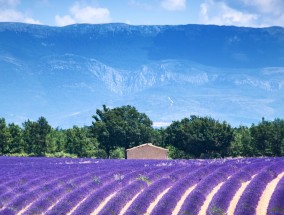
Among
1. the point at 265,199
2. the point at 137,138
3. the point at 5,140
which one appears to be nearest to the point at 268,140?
the point at 137,138

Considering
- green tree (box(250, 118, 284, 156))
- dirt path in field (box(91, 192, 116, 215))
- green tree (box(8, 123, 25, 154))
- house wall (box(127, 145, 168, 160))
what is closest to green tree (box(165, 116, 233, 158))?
green tree (box(250, 118, 284, 156))

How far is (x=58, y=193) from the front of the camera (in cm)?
2152

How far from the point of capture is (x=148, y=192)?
66.4 ft

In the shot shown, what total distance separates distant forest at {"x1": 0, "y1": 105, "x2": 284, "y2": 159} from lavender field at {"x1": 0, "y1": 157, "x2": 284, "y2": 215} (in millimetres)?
43923

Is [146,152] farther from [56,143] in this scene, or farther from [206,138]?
[56,143]

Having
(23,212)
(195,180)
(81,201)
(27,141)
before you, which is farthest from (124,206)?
(27,141)

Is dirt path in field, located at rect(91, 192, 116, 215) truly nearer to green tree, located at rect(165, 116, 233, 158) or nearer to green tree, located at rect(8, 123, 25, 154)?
green tree, located at rect(165, 116, 233, 158)

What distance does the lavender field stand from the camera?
687 inches

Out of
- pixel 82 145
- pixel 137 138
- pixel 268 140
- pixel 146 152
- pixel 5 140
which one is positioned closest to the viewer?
pixel 146 152

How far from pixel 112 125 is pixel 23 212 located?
200ft

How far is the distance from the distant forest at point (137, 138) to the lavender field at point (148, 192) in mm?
43923

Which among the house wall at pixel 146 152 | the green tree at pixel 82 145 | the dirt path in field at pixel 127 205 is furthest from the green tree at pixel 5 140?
the dirt path in field at pixel 127 205

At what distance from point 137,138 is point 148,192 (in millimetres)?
60538

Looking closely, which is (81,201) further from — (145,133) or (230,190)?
(145,133)
